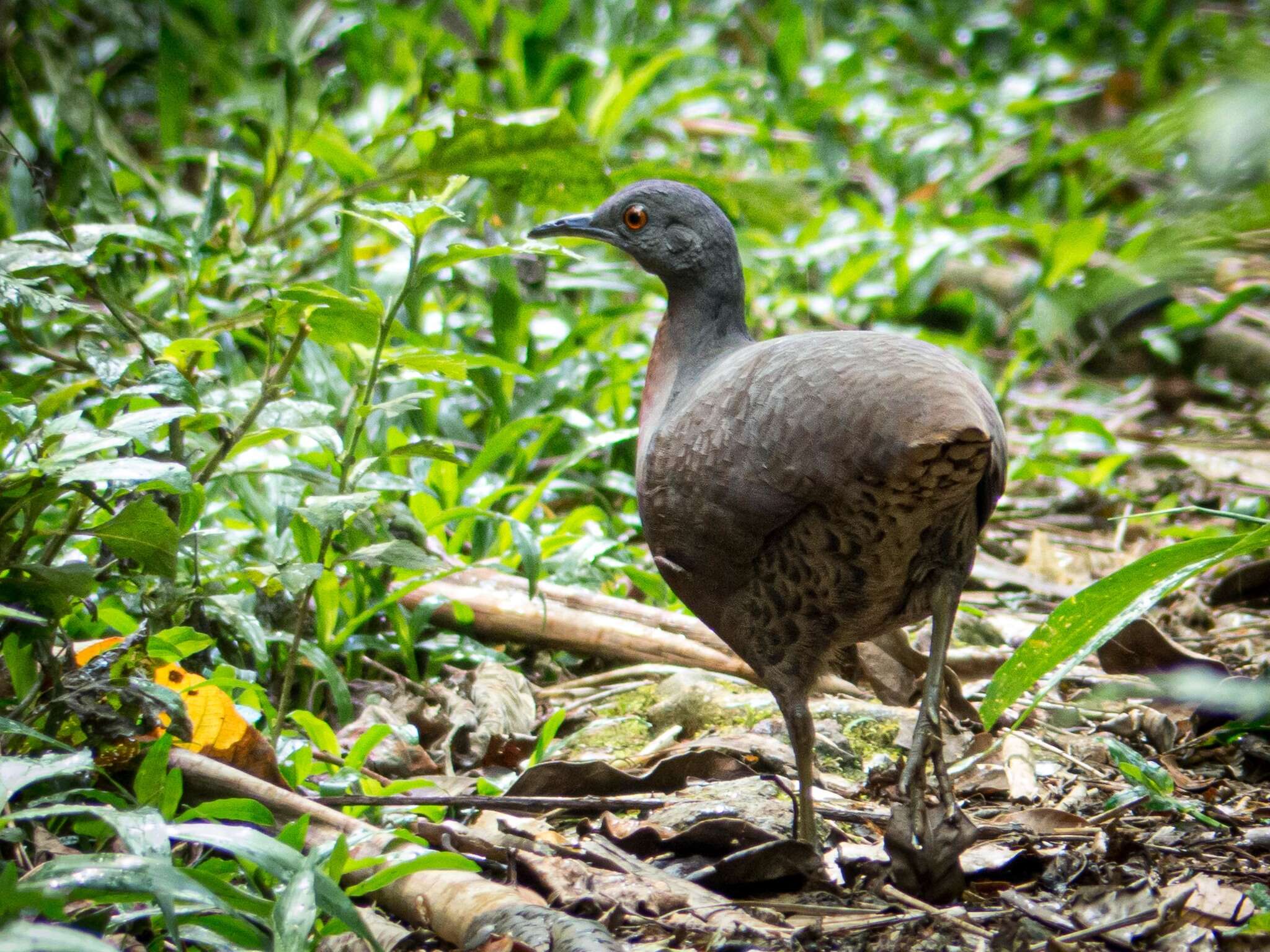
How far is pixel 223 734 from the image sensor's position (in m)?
2.88

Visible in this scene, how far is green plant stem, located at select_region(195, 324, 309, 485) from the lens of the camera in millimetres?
3055

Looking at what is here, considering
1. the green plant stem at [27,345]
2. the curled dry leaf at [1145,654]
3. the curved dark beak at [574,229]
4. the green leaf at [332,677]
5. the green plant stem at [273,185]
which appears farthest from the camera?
the green plant stem at [273,185]

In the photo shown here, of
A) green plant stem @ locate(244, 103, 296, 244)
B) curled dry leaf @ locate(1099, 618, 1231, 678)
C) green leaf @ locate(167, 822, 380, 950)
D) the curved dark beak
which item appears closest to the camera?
green leaf @ locate(167, 822, 380, 950)

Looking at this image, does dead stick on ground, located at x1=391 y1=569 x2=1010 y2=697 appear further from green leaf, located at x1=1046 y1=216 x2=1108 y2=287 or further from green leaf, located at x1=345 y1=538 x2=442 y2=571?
green leaf, located at x1=1046 y1=216 x2=1108 y2=287

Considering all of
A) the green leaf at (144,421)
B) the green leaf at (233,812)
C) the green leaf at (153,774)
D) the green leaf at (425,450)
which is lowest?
the green leaf at (233,812)

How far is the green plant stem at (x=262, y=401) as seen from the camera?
10.0 ft

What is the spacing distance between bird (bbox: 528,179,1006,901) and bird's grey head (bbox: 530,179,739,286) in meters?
0.45

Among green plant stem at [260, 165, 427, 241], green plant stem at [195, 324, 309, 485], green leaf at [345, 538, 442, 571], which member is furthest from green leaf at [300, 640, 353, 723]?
green plant stem at [260, 165, 427, 241]

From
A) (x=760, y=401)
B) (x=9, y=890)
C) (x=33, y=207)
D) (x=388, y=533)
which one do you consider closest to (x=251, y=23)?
(x=33, y=207)

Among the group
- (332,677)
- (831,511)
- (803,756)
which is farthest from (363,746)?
(831,511)

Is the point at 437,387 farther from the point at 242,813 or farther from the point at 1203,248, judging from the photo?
the point at 1203,248

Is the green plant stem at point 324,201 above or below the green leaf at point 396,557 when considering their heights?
above

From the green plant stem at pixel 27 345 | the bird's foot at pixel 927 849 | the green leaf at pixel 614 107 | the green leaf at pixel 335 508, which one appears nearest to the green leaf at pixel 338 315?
the green leaf at pixel 335 508

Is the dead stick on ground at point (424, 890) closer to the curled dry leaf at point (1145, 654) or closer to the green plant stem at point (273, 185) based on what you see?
the curled dry leaf at point (1145, 654)
